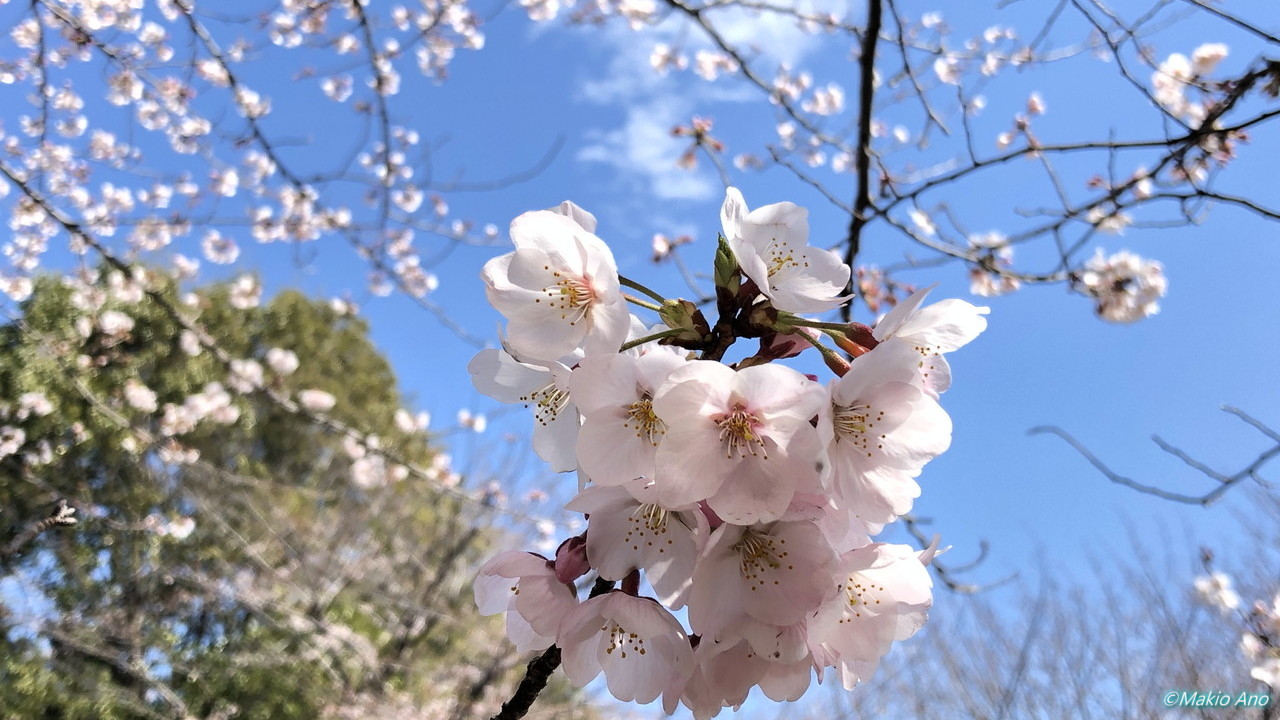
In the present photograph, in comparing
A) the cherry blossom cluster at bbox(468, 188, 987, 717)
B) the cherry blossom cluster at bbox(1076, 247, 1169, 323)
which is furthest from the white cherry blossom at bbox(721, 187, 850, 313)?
the cherry blossom cluster at bbox(1076, 247, 1169, 323)

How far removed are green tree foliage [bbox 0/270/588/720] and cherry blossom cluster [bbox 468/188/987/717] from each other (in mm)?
5532

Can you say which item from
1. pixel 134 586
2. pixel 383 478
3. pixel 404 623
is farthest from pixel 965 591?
pixel 134 586

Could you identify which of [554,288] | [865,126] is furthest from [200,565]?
[554,288]

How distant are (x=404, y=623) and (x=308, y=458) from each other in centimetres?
397

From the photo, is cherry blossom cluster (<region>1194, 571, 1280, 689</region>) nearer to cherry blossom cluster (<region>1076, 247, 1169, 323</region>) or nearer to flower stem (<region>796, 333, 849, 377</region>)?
cherry blossom cluster (<region>1076, 247, 1169, 323</region>)

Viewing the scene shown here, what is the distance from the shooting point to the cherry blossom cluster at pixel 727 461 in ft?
1.90

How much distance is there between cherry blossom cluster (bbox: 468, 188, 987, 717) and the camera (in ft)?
1.90

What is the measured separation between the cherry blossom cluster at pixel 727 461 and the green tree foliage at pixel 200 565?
218 inches

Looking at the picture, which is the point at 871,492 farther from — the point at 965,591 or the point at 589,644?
the point at 965,591

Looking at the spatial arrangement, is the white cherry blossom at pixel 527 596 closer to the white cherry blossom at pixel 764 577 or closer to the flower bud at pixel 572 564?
the flower bud at pixel 572 564

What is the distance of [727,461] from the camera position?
58cm

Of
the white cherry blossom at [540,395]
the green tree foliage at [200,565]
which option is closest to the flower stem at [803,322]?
the white cherry blossom at [540,395]

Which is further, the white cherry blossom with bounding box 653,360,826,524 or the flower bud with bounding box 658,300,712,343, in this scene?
the flower bud with bounding box 658,300,712,343

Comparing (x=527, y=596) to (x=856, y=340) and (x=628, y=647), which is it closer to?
(x=628, y=647)
